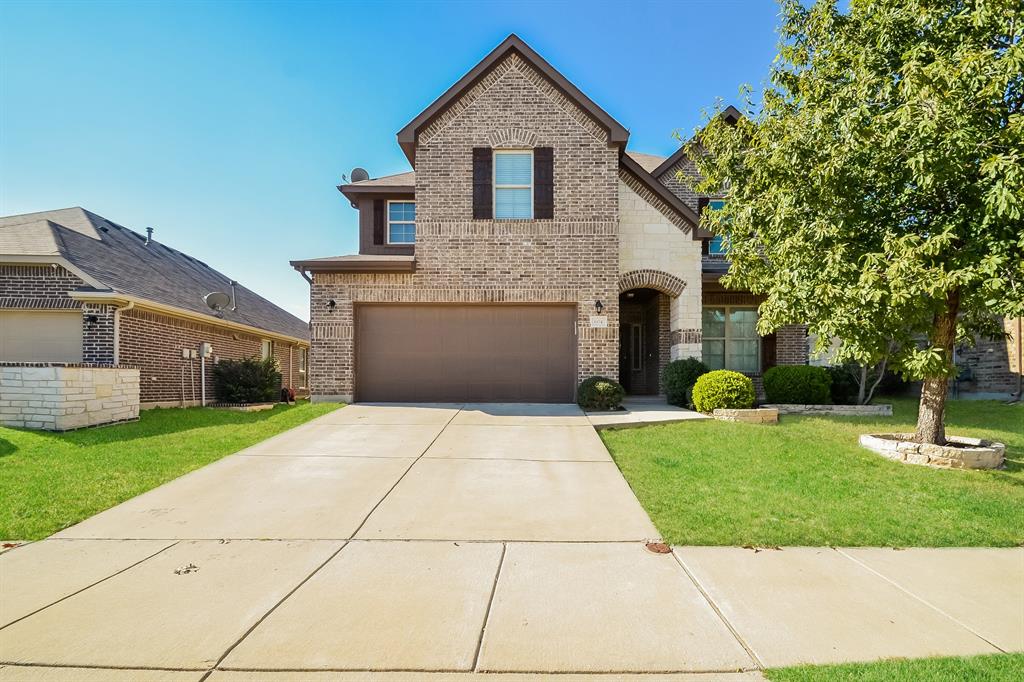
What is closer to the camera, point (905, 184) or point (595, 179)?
point (905, 184)

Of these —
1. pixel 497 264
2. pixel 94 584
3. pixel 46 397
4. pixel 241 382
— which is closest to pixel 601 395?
pixel 497 264

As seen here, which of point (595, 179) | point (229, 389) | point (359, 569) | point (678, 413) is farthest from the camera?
point (229, 389)

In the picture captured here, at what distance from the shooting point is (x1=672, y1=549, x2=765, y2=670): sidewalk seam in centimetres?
280

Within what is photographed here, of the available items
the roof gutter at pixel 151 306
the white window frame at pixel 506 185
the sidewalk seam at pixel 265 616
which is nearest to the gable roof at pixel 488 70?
the white window frame at pixel 506 185

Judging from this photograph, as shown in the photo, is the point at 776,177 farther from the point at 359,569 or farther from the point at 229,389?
the point at 229,389

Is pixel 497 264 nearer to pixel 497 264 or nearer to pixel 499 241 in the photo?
pixel 497 264

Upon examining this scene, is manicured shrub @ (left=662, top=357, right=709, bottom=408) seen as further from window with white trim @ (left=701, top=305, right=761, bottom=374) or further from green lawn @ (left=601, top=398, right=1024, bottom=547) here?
green lawn @ (left=601, top=398, right=1024, bottom=547)

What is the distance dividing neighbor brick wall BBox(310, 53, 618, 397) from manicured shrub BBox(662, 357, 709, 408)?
63.3 inches

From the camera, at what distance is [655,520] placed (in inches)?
193

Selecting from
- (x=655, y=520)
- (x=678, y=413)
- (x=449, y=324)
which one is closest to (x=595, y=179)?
(x=449, y=324)

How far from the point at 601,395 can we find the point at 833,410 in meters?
5.48

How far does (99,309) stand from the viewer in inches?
457

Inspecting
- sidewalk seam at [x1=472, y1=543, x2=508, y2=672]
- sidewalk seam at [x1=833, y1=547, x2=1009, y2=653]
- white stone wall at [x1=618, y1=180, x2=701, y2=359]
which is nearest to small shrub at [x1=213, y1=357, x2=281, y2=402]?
white stone wall at [x1=618, y1=180, x2=701, y2=359]

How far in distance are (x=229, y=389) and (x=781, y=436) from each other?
1363 centimetres
